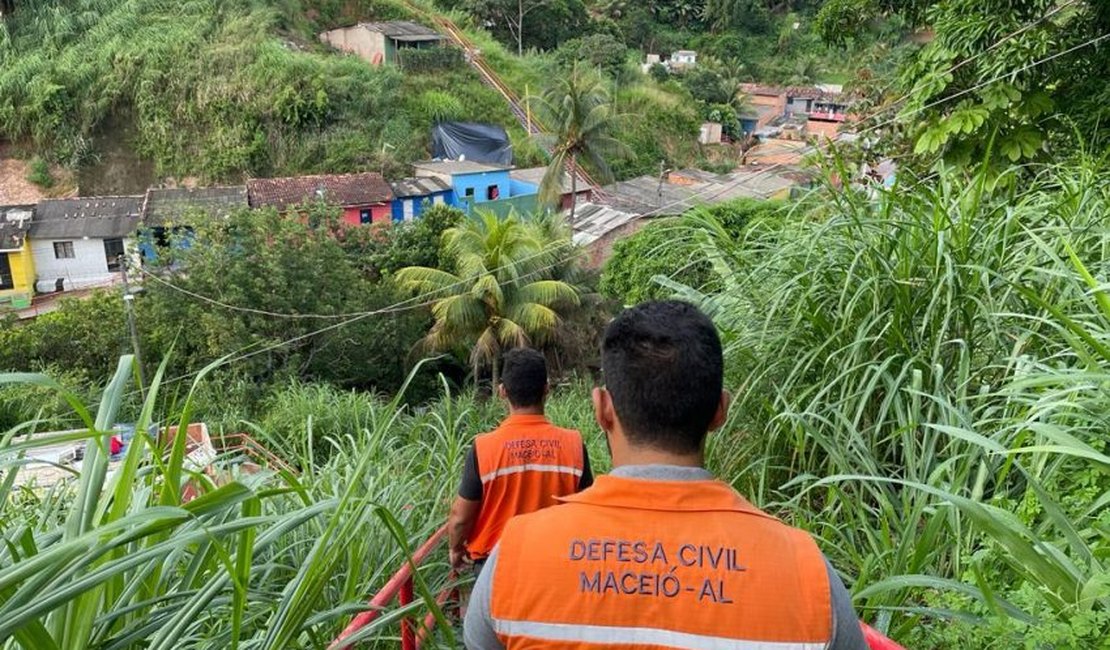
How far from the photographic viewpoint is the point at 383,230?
19.6m

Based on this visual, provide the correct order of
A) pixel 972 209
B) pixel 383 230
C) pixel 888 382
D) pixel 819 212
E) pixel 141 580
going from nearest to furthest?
1. pixel 141 580
2. pixel 888 382
3. pixel 972 209
4. pixel 819 212
5. pixel 383 230

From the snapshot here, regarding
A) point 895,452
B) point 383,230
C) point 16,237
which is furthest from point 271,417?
point 16,237

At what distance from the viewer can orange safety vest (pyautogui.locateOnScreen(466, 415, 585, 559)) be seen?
9.20ft

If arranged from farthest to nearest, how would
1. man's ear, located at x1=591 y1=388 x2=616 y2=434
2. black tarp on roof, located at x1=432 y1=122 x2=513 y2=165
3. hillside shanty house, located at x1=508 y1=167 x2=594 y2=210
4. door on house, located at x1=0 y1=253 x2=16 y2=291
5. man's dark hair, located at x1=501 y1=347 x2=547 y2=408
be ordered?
1. black tarp on roof, located at x1=432 y1=122 x2=513 y2=165
2. hillside shanty house, located at x1=508 y1=167 x2=594 y2=210
3. door on house, located at x1=0 y1=253 x2=16 y2=291
4. man's dark hair, located at x1=501 y1=347 x2=547 y2=408
5. man's ear, located at x1=591 y1=388 x2=616 y2=434

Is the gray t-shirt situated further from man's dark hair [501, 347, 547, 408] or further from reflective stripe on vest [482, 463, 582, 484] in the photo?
man's dark hair [501, 347, 547, 408]

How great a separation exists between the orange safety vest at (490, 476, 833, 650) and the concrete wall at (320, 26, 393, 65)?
32.5 m

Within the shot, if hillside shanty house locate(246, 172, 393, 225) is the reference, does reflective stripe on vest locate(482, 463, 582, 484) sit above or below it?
below

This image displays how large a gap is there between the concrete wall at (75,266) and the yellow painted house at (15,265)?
29 centimetres

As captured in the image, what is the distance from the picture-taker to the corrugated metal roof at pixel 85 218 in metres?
21.5

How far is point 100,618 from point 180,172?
29887 millimetres

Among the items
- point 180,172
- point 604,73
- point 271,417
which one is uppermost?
point 604,73

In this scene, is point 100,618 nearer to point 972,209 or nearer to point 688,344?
point 688,344

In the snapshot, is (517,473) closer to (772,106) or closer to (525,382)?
(525,382)

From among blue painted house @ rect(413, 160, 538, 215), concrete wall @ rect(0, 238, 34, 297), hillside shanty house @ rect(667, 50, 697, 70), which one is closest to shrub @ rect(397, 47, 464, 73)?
blue painted house @ rect(413, 160, 538, 215)
